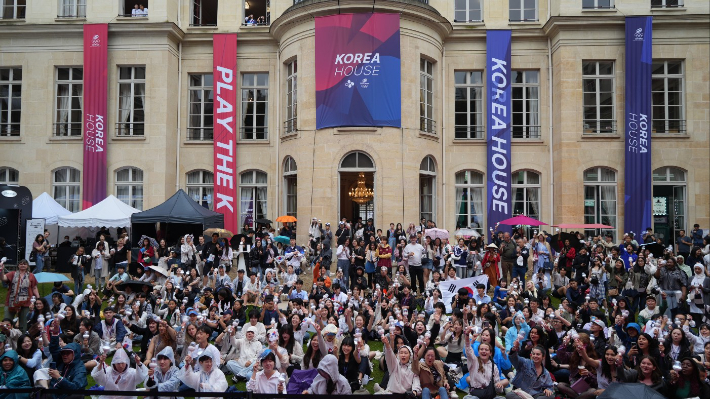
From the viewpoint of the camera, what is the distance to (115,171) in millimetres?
26609

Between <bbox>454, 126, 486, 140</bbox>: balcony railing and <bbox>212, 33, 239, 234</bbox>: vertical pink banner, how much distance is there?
1052 cm

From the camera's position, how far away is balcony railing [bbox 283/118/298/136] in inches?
1000

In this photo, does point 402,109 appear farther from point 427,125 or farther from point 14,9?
point 14,9

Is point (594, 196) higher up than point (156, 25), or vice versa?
point (156, 25)

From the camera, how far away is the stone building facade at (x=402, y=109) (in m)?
24.5

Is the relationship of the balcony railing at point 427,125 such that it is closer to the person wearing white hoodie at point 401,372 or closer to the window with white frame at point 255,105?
the window with white frame at point 255,105

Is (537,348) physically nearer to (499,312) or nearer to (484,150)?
(499,312)

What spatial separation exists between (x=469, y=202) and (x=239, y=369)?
17205 mm

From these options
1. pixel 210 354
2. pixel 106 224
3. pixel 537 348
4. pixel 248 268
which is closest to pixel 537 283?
pixel 537 348

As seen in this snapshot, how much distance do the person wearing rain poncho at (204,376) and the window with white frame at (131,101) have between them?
65.3 feet

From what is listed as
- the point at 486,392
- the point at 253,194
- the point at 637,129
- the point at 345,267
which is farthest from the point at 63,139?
the point at 637,129

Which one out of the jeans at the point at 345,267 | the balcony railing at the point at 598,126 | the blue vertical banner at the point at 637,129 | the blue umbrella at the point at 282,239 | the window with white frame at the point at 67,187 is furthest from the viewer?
the window with white frame at the point at 67,187

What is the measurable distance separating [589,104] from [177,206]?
60.6 ft

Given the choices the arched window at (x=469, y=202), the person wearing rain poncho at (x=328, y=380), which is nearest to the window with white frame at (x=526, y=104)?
the arched window at (x=469, y=202)
